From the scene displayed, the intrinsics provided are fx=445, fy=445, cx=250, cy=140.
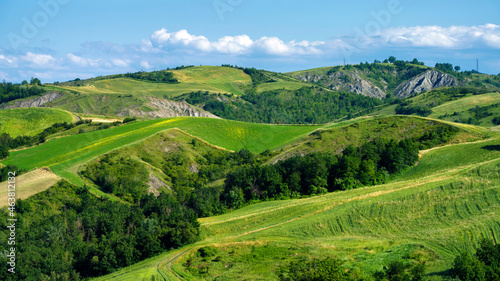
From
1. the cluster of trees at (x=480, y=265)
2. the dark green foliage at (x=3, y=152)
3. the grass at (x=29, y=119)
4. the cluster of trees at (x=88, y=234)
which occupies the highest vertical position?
the grass at (x=29, y=119)

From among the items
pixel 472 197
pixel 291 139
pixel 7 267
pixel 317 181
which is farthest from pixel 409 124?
pixel 7 267

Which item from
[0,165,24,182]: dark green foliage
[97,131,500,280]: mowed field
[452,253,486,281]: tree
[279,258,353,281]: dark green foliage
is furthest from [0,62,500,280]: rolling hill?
[0,165,24,182]: dark green foliage

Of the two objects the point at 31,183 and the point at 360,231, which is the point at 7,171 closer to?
the point at 31,183

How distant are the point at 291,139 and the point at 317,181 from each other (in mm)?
53646

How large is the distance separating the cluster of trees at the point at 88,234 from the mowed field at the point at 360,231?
3418mm

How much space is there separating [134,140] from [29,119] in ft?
247

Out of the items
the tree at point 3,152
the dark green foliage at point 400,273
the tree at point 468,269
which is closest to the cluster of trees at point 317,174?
the dark green foliage at point 400,273

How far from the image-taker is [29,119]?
168000 mm

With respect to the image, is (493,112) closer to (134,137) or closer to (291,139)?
(291,139)

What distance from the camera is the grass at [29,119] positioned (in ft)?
523

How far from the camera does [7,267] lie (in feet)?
181

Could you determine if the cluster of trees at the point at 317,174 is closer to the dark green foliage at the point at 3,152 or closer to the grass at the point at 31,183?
the grass at the point at 31,183

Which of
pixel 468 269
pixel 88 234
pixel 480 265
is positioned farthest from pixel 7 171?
pixel 480 265

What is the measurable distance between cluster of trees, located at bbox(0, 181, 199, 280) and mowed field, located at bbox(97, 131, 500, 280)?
342 cm
